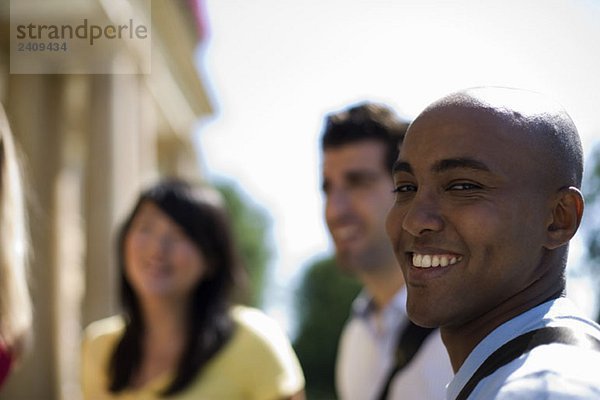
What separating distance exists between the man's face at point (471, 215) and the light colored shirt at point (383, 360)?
1286mm

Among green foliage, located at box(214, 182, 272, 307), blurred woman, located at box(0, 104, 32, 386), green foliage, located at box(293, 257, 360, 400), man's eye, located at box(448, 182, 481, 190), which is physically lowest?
green foliage, located at box(293, 257, 360, 400)

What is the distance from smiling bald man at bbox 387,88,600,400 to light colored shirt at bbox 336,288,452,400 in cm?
127

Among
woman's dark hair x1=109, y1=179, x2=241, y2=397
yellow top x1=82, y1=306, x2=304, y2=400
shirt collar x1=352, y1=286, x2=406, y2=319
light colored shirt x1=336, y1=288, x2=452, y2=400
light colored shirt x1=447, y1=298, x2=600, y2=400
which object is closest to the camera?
light colored shirt x1=447, y1=298, x2=600, y2=400

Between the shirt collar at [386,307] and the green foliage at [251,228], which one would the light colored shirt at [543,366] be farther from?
the green foliage at [251,228]

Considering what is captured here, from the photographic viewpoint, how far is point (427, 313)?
6.30 ft

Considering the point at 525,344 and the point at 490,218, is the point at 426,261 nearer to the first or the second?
the point at 490,218

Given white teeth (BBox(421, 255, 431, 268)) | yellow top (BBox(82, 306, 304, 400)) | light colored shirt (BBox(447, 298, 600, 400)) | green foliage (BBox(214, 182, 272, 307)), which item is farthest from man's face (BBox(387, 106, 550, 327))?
green foliage (BBox(214, 182, 272, 307))

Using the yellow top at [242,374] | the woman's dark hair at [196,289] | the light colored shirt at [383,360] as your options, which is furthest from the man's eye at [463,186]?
the woman's dark hair at [196,289]

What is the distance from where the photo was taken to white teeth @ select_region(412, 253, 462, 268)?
75.4 inches

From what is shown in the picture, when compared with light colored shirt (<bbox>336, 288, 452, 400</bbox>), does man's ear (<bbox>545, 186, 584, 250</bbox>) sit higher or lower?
higher

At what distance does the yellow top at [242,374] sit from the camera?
4340 mm

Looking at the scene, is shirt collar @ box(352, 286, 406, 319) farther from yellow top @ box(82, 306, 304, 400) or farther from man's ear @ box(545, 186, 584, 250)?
man's ear @ box(545, 186, 584, 250)

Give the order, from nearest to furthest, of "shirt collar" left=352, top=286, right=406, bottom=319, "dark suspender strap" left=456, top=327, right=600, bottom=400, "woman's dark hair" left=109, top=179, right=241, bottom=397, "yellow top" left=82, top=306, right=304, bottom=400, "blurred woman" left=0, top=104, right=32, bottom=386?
"dark suspender strap" left=456, top=327, right=600, bottom=400
"blurred woman" left=0, top=104, right=32, bottom=386
"shirt collar" left=352, top=286, right=406, bottom=319
"yellow top" left=82, top=306, right=304, bottom=400
"woman's dark hair" left=109, top=179, right=241, bottom=397

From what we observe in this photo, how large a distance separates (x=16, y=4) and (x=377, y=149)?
11977mm
